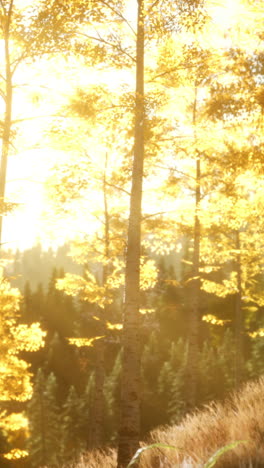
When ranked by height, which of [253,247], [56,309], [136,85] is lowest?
[56,309]

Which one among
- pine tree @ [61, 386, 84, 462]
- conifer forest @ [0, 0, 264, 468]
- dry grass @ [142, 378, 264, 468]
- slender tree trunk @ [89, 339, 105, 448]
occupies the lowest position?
pine tree @ [61, 386, 84, 462]

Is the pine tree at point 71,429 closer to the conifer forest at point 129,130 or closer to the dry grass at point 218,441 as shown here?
the conifer forest at point 129,130

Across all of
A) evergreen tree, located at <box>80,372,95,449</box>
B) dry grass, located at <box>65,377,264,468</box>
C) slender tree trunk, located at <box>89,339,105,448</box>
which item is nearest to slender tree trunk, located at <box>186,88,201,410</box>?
slender tree trunk, located at <box>89,339,105,448</box>

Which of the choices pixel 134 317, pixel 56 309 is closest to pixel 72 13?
pixel 134 317

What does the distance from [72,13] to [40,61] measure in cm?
150

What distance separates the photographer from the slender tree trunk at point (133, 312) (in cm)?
733

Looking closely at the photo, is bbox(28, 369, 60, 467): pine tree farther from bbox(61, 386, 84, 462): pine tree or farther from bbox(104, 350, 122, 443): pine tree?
bbox(104, 350, 122, 443): pine tree

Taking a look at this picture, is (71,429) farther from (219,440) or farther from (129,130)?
(219,440)

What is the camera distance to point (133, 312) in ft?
25.4

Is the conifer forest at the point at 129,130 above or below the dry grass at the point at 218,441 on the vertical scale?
above

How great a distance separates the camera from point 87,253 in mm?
15086

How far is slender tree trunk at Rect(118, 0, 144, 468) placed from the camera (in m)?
7.33

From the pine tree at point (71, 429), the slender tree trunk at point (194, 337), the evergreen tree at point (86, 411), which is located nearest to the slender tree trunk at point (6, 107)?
the slender tree trunk at point (194, 337)

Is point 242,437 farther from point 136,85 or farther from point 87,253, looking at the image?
point 87,253
